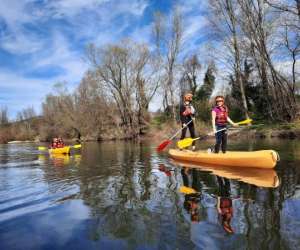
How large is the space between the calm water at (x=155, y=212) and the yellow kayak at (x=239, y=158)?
11.3 inches

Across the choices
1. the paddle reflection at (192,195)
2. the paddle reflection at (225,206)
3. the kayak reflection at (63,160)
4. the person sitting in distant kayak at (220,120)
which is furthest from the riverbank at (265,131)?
the paddle reflection at (225,206)

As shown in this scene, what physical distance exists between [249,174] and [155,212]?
3615 mm

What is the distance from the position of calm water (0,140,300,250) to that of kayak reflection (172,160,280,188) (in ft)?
0.07

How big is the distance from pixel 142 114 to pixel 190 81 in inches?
473

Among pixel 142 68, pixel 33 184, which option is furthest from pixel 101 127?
pixel 33 184

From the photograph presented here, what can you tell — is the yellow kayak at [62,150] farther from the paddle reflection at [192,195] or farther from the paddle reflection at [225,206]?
the paddle reflection at [225,206]

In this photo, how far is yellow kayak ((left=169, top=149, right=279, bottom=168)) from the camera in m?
7.66

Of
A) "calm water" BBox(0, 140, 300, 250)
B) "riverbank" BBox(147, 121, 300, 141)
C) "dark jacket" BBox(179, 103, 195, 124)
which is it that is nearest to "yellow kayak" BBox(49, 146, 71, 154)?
"dark jacket" BBox(179, 103, 195, 124)

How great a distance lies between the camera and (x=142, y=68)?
38.3 m

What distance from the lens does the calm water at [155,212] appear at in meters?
3.50

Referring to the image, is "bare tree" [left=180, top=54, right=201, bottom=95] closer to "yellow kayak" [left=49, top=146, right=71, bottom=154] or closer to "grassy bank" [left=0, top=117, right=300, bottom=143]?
"grassy bank" [left=0, top=117, right=300, bottom=143]

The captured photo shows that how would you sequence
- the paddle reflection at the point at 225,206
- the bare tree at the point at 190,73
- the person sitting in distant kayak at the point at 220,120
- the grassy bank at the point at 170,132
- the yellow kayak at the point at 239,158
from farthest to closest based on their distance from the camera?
the bare tree at the point at 190,73
the grassy bank at the point at 170,132
the person sitting in distant kayak at the point at 220,120
the yellow kayak at the point at 239,158
the paddle reflection at the point at 225,206

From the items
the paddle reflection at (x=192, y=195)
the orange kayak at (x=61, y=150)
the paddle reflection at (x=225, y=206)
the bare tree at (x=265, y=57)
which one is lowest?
the paddle reflection at (x=225, y=206)

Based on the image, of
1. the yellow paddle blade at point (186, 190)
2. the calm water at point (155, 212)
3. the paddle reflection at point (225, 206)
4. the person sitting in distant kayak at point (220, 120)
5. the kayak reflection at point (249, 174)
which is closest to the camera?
the calm water at point (155, 212)
